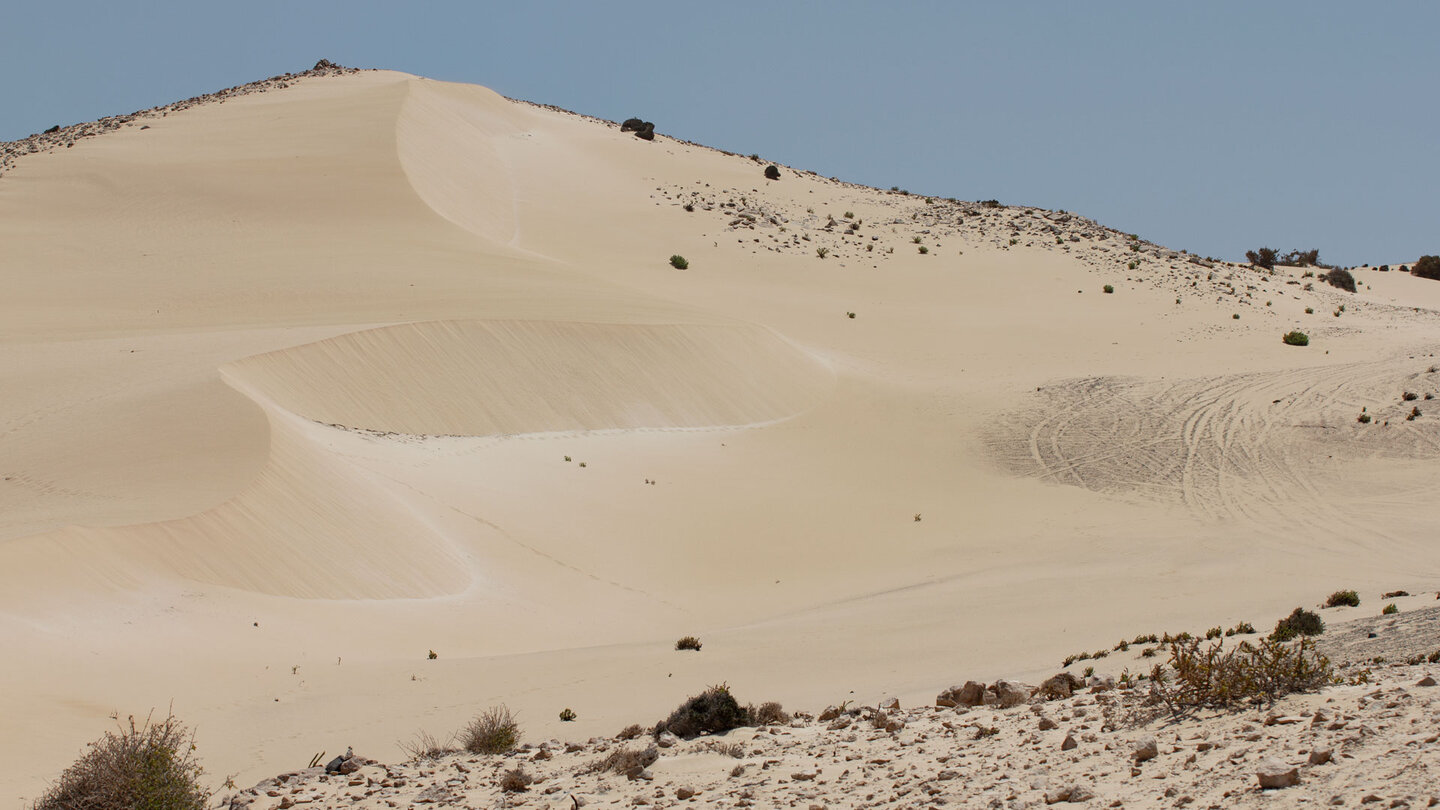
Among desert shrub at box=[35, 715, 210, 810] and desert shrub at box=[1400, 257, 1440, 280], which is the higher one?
desert shrub at box=[1400, 257, 1440, 280]

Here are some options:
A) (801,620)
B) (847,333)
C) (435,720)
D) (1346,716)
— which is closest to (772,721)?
(435,720)

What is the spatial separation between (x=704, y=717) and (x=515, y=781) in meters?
1.69

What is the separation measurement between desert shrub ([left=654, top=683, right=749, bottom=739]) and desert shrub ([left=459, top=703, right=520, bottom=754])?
128 cm

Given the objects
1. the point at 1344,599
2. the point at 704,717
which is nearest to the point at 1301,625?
the point at 1344,599

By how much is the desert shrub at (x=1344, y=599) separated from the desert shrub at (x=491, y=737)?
10.6m

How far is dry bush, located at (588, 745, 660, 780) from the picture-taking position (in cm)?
918

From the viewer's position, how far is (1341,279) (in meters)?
49.5

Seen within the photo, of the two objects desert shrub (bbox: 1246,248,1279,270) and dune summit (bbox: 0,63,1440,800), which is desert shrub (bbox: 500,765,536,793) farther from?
desert shrub (bbox: 1246,248,1279,270)

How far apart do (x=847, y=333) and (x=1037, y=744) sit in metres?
30.0

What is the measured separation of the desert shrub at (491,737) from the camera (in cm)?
1043

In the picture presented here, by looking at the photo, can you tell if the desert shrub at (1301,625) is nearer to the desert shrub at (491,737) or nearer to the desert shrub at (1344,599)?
the desert shrub at (1344,599)

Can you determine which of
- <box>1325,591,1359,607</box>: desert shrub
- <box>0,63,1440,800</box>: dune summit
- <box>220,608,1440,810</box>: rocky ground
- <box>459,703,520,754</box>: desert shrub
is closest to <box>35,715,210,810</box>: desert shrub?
<box>220,608,1440,810</box>: rocky ground

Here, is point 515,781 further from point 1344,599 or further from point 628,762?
point 1344,599

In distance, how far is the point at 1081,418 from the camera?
96.5ft
